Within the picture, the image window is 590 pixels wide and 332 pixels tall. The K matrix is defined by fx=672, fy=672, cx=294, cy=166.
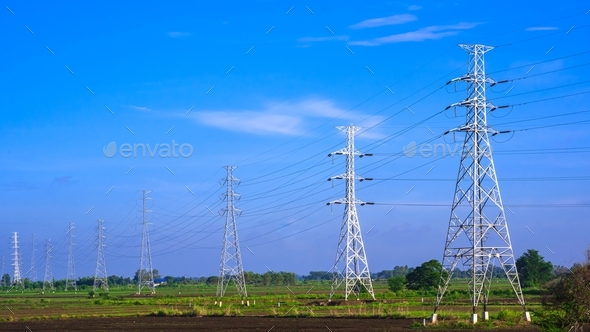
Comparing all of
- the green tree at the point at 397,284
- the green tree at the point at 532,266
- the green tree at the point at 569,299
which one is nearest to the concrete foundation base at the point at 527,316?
the green tree at the point at 569,299

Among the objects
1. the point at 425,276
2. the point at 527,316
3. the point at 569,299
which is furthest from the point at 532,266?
the point at 569,299

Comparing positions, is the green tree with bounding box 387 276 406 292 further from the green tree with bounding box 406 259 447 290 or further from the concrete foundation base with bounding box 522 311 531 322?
the concrete foundation base with bounding box 522 311 531 322

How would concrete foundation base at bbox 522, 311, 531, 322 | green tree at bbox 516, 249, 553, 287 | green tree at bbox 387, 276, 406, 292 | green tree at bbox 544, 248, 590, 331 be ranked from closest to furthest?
green tree at bbox 544, 248, 590, 331, concrete foundation base at bbox 522, 311, 531, 322, green tree at bbox 387, 276, 406, 292, green tree at bbox 516, 249, 553, 287

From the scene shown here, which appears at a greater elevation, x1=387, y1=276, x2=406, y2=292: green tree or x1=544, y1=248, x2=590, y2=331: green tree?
x1=544, y1=248, x2=590, y2=331: green tree

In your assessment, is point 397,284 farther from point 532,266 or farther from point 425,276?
point 532,266

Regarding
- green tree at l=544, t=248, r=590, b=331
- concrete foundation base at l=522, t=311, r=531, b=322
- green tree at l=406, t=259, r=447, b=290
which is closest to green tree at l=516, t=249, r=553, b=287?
green tree at l=406, t=259, r=447, b=290

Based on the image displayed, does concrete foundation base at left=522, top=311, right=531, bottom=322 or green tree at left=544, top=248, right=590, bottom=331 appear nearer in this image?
green tree at left=544, top=248, right=590, bottom=331

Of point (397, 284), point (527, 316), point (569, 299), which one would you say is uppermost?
point (569, 299)

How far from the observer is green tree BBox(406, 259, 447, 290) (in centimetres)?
11081

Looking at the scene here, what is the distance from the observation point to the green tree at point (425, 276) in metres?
111

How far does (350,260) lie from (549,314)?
114 feet

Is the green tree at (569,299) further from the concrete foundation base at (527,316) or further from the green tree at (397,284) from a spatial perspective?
the green tree at (397,284)

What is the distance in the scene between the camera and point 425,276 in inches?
4380

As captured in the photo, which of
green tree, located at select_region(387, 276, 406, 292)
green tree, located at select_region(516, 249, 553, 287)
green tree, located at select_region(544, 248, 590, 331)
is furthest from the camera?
green tree, located at select_region(516, 249, 553, 287)
